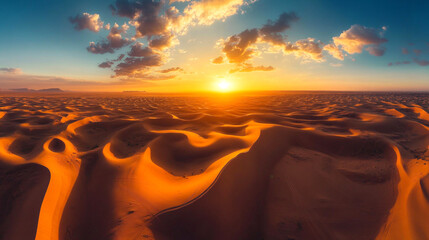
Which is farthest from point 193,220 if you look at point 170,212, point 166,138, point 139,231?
point 166,138

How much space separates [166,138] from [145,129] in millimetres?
1785

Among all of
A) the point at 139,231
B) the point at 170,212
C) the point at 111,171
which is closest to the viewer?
the point at 139,231

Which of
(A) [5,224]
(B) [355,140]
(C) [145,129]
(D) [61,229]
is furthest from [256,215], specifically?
(C) [145,129]

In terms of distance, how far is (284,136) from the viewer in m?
5.46

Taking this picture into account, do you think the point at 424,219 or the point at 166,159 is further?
the point at 166,159

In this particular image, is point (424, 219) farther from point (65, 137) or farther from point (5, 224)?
point (65, 137)

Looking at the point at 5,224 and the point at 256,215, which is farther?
the point at 256,215

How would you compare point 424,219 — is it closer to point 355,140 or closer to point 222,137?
point 355,140

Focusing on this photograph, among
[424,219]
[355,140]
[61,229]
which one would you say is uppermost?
[355,140]

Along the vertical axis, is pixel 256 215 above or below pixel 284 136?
below

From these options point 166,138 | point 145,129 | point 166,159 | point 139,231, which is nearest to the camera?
point 139,231

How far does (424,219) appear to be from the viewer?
237 centimetres

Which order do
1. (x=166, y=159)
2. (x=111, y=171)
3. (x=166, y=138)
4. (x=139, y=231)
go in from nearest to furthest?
(x=139, y=231) < (x=111, y=171) < (x=166, y=159) < (x=166, y=138)

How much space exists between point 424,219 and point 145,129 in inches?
299
